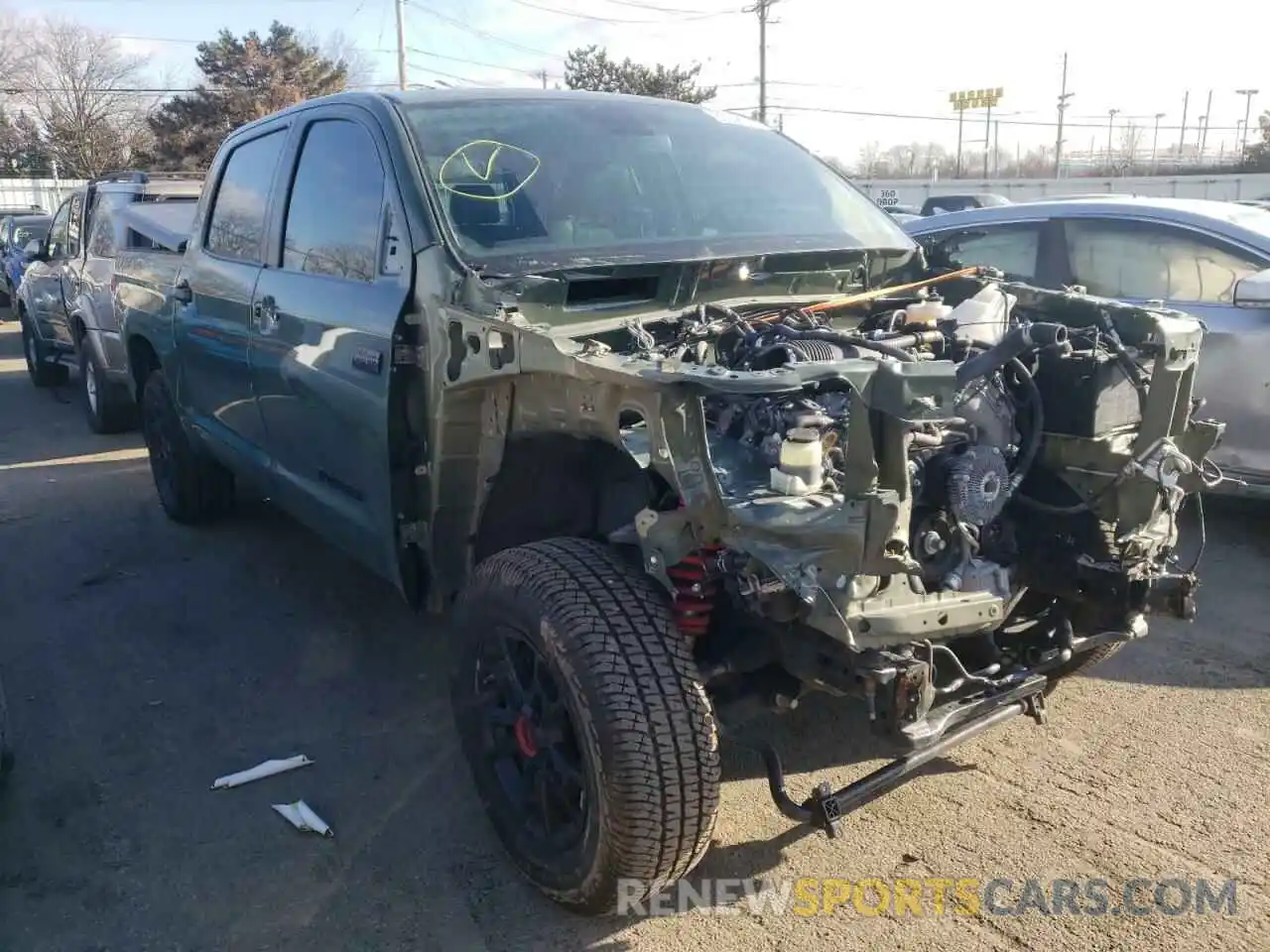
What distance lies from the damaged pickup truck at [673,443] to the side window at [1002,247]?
2375 millimetres

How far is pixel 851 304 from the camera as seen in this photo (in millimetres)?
3506

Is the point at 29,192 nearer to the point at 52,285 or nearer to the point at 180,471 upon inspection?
the point at 52,285

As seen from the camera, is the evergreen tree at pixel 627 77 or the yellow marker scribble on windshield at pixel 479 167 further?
the evergreen tree at pixel 627 77

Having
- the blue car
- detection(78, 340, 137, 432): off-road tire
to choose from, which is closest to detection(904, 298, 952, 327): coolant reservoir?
detection(78, 340, 137, 432): off-road tire

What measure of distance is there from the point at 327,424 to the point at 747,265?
1.56m

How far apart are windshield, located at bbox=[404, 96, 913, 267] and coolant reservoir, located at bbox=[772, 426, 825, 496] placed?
1.21 meters

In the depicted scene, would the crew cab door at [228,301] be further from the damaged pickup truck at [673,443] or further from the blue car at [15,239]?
the blue car at [15,239]

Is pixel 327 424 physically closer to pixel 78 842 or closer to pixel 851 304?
pixel 78 842

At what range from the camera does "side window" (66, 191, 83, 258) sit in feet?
29.3

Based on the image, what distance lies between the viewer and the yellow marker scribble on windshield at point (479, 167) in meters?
3.48

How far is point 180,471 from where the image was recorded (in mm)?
5953

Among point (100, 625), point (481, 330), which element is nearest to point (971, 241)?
point (481, 330)

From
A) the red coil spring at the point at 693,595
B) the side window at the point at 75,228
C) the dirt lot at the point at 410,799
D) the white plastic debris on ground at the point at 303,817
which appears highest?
the side window at the point at 75,228

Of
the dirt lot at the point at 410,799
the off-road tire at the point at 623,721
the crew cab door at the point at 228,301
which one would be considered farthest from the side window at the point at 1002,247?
the off-road tire at the point at 623,721
